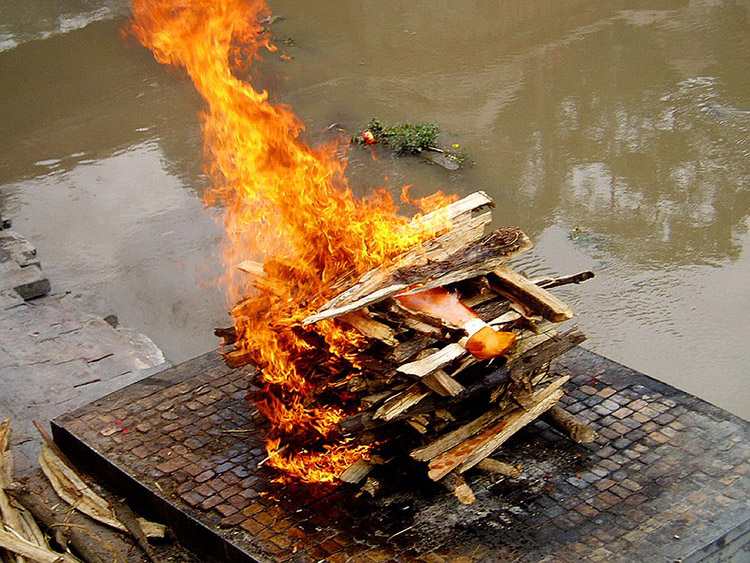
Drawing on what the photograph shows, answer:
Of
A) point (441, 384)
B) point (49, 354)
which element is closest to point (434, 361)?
point (441, 384)

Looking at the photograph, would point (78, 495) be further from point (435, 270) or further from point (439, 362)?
point (435, 270)

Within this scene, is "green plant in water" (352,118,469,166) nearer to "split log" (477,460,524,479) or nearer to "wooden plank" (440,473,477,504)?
"split log" (477,460,524,479)

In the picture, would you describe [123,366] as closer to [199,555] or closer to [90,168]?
[199,555]

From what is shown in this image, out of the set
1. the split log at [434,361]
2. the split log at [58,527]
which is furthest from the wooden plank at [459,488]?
the split log at [58,527]

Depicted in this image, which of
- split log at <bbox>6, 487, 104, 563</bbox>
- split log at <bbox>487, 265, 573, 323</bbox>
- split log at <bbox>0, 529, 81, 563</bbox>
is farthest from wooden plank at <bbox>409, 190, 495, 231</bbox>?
split log at <bbox>0, 529, 81, 563</bbox>

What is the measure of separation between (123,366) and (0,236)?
345cm

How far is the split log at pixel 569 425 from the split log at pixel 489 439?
15 cm

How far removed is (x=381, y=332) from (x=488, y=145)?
7136mm

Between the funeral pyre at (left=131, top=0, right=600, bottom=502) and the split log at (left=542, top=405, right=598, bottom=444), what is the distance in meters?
0.20

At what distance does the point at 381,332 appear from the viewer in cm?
527

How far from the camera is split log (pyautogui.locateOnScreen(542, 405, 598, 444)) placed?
18.6 ft

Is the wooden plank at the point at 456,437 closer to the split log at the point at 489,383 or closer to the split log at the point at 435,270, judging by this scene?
the split log at the point at 489,383

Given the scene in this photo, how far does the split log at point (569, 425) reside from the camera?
18.6ft

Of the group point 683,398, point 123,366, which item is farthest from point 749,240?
point 123,366
